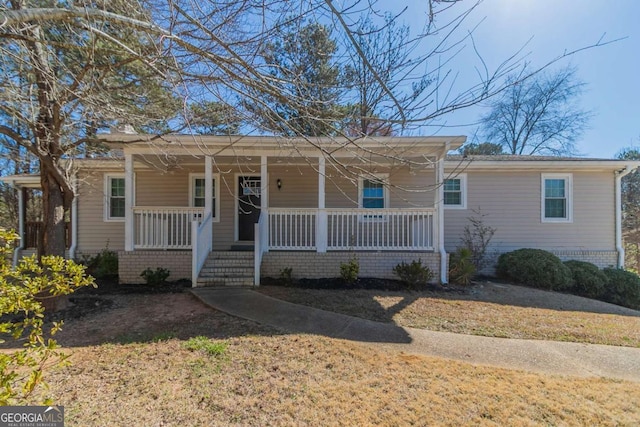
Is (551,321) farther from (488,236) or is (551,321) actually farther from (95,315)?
(95,315)

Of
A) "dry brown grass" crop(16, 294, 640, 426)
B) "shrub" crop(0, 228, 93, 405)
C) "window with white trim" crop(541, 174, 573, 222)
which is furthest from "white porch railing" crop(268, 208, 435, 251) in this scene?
"shrub" crop(0, 228, 93, 405)

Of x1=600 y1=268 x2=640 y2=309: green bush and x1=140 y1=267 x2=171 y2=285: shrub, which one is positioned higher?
x1=140 y1=267 x2=171 y2=285: shrub

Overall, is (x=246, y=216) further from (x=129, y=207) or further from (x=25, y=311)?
(x=25, y=311)

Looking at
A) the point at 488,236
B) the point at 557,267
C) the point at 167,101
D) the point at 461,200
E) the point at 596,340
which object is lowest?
the point at 596,340

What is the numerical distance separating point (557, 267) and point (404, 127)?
7.42 meters

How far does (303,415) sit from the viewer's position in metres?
2.55

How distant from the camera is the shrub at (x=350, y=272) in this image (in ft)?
22.2

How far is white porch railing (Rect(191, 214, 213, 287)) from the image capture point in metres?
6.39

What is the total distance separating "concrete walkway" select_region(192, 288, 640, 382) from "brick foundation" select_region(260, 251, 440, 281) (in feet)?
6.13

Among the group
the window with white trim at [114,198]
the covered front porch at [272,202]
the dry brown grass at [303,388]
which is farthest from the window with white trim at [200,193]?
the dry brown grass at [303,388]

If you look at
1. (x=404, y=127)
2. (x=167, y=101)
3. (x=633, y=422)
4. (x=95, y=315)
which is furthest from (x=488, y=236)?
(x=95, y=315)

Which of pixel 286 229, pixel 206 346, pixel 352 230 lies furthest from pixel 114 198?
pixel 206 346

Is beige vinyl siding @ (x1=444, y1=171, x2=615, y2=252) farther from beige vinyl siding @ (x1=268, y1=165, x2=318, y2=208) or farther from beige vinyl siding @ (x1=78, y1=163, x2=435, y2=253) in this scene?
beige vinyl siding @ (x1=268, y1=165, x2=318, y2=208)

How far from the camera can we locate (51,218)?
518 cm
